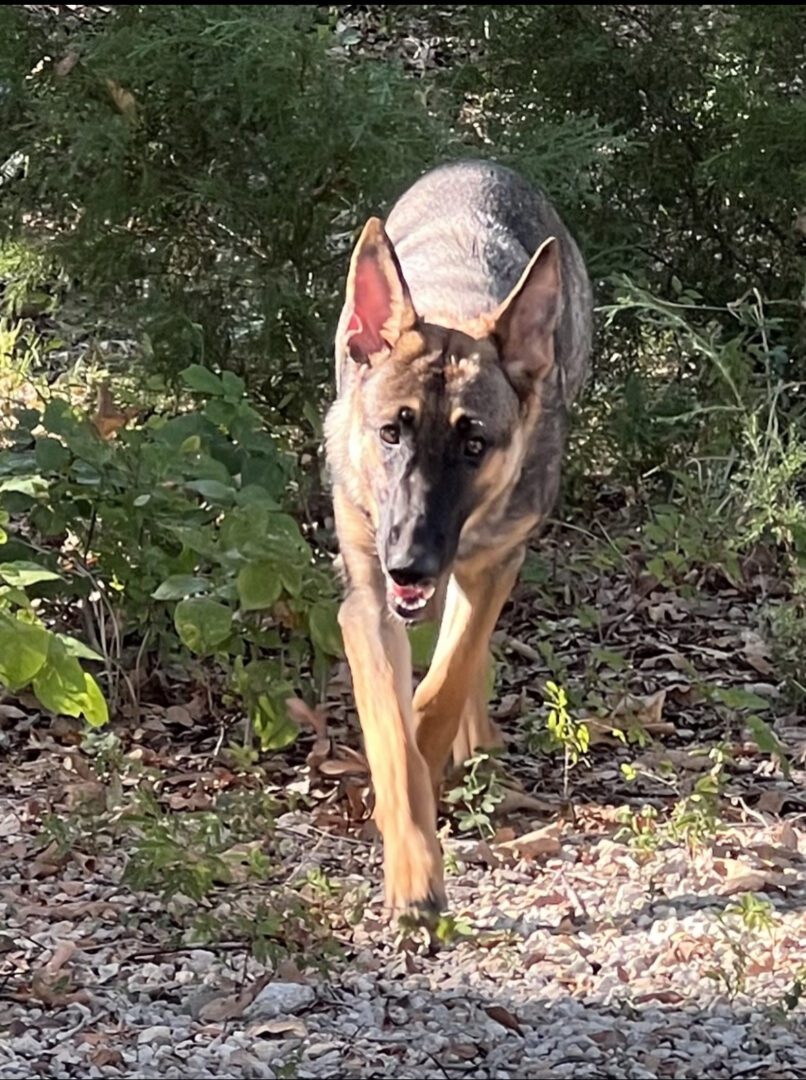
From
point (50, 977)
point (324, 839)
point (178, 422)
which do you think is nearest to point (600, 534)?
point (178, 422)

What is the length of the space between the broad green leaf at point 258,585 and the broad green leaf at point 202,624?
0.08 metres

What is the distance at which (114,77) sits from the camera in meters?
7.20

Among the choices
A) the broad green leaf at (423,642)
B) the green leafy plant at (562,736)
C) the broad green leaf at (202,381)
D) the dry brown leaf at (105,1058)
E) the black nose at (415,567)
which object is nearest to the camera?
→ the dry brown leaf at (105,1058)

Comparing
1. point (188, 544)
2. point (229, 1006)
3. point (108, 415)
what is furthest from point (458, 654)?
point (108, 415)

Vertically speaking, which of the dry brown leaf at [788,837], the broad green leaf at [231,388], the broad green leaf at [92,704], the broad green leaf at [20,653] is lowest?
the dry brown leaf at [788,837]

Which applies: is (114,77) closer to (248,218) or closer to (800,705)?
(248,218)

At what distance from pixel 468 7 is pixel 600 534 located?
7.52ft

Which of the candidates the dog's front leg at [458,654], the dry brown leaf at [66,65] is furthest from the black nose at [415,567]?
the dry brown leaf at [66,65]

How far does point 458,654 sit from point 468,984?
124 centimetres

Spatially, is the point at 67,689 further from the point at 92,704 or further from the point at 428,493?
the point at 428,493

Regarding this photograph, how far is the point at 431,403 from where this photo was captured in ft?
17.0

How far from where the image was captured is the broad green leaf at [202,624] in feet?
18.3

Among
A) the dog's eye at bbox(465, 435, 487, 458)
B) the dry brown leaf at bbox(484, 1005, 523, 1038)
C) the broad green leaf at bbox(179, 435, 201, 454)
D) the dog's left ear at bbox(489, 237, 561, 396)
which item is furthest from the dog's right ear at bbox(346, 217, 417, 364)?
the dry brown leaf at bbox(484, 1005, 523, 1038)

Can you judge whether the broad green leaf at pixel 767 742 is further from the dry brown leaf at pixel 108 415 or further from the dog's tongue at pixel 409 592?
the dry brown leaf at pixel 108 415
